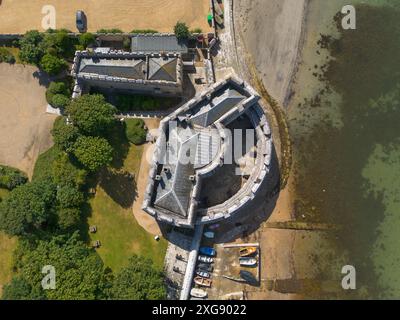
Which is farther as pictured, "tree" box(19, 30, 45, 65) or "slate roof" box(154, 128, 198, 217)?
"tree" box(19, 30, 45, 65)

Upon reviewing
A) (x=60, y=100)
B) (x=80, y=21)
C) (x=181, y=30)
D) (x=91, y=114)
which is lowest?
(x=91, y=114)

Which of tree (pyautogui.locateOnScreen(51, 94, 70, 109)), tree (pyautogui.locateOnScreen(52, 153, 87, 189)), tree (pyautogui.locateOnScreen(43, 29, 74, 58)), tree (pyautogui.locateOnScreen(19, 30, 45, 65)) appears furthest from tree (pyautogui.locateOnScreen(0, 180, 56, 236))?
tree (pyautogui.locateOnScreen(43, 29, 74, 58))

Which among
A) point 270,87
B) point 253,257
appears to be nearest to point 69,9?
point 270,87

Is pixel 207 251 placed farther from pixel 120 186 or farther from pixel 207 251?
pixel 120 186

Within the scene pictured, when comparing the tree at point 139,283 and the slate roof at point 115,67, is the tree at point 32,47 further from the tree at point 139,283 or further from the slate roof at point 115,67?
the tree at point 139,283

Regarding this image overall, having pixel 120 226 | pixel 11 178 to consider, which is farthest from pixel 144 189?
pixel 11 178

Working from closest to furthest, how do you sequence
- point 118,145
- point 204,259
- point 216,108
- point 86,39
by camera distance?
point 216,108 → point 204,259 → point 86,39 → point 118,145

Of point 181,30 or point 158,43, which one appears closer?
point 181,30

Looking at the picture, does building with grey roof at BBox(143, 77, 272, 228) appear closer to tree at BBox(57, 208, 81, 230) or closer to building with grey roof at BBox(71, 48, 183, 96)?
building with grey roof at BBox(71, 48, 183, 96)
